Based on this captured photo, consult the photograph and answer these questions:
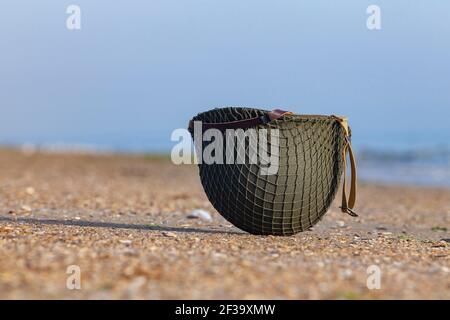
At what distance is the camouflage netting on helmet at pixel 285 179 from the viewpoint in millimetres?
6570

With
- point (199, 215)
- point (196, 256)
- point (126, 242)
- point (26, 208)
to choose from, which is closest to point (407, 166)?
point (199, 215)

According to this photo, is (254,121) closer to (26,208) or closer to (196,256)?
(196,256)

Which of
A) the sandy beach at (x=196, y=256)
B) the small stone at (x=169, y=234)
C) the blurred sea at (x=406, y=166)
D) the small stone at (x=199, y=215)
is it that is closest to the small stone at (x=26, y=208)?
the sandy beach at (x=196, y=256)

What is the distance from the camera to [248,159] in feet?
21.4

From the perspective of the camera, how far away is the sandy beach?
4398 mm

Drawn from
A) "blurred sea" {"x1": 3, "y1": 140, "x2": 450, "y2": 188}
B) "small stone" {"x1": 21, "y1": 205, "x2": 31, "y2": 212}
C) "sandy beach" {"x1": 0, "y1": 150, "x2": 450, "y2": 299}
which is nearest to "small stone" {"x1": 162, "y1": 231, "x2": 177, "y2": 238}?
"sandy beach" {"x1": 0, "y1": 150, "x2": 450, "y2": 299}

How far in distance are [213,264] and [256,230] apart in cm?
194

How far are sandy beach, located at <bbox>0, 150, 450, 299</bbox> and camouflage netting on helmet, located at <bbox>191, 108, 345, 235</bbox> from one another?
0.79 ft

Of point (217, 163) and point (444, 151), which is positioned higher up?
point (217, 163)

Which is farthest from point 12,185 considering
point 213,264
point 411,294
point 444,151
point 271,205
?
point 444,151

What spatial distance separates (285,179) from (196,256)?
5.37 feet

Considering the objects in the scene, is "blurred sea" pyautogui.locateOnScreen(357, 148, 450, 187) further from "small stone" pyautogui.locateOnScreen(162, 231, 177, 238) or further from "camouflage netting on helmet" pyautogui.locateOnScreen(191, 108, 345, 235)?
"small stone" pyautogui.locateOnScreen(162, 231, 177, 238)

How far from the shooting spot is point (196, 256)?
17.5ft
